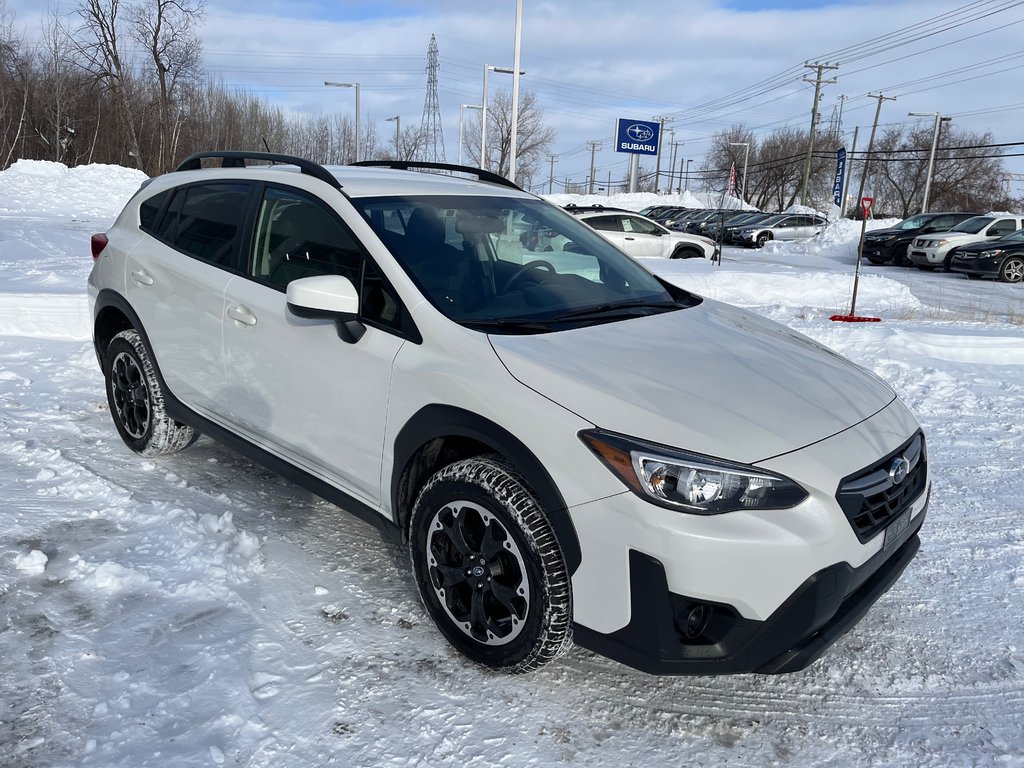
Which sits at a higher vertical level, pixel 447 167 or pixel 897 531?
pixel 447 167

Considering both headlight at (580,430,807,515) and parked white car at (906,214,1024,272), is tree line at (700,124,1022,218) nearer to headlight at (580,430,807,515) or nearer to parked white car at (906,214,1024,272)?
parked white car at (906,214,1024,272)

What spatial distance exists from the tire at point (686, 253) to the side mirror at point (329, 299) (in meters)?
17.5

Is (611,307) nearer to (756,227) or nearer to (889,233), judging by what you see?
(889,233)

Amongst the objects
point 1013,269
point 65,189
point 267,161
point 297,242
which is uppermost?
point 267,161

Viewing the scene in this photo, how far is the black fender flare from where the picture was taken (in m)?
2.44

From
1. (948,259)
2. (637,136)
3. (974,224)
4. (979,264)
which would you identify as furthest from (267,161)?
(637,136)

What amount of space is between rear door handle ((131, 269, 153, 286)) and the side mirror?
1714 mm

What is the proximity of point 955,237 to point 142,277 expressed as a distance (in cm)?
2254

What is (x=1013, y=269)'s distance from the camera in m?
19.2

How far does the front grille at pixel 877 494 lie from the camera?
244 cm

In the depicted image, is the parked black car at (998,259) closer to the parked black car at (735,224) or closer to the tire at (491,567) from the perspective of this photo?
the parked black car at (735,224)

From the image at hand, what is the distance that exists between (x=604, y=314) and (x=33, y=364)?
17.6ft

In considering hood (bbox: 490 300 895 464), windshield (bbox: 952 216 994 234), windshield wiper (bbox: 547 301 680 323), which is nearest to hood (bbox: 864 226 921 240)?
windshield (bbox: 952 216 994 234)

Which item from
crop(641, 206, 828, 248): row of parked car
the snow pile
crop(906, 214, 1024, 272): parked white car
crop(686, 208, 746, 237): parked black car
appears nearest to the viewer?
crop(906, 214, 1024, 272): parked white car
